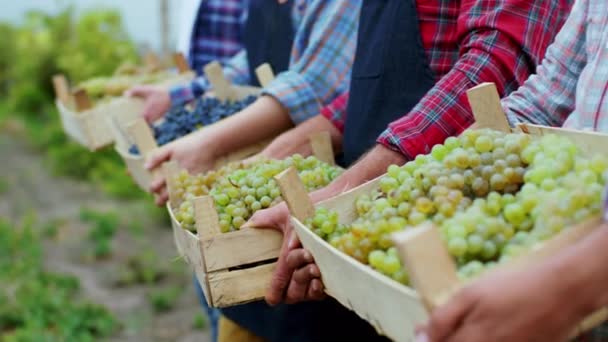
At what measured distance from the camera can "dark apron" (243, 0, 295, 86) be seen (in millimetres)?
2803

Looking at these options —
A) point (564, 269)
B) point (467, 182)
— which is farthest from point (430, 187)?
point (564, 269)

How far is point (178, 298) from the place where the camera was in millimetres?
4695

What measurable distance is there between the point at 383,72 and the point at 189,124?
908mm

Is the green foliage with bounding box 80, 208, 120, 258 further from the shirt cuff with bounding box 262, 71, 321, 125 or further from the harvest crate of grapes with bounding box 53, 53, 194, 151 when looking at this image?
the shirt cuff with bounding box 262, 71, 321, 125

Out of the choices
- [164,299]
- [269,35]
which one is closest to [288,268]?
[269,35]

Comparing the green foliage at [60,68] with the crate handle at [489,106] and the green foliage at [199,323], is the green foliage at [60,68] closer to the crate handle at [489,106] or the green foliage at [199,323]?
the green foliage at [199,323]

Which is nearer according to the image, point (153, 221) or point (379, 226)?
point (379, 226)

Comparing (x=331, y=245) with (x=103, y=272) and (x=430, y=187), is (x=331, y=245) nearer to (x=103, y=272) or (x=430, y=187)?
(x=430, y=187)

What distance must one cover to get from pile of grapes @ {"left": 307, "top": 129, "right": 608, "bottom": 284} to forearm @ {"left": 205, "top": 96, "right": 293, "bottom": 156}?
99 centimetres

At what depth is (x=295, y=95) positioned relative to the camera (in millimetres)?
2537

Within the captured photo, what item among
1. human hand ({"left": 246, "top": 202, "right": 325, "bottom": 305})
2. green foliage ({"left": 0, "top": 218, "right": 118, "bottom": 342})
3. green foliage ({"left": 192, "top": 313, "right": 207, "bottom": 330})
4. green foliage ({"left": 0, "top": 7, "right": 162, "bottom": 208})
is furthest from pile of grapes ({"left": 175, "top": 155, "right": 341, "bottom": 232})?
green foliage ({"left": 0, "top": 7, "right": 162, "bottom": 208})

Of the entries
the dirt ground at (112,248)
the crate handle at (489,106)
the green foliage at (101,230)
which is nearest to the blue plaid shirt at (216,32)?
the dirt ground at (112,248)

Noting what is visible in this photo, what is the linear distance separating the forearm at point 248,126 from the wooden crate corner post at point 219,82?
1.33ft

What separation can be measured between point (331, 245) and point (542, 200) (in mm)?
383
